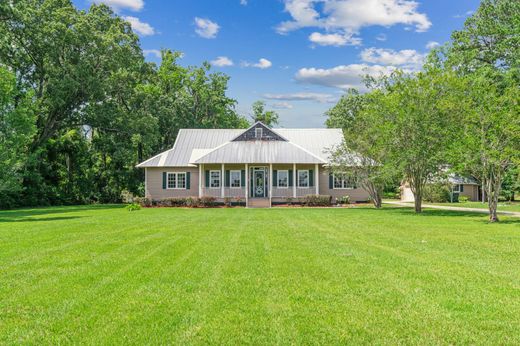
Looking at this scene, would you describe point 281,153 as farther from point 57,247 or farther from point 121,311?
point 121,311

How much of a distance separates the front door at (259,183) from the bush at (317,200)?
3.24 m

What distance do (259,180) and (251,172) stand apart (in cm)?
78

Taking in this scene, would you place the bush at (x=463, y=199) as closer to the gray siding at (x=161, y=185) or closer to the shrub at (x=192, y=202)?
the gray siding at (x=161, y=185)

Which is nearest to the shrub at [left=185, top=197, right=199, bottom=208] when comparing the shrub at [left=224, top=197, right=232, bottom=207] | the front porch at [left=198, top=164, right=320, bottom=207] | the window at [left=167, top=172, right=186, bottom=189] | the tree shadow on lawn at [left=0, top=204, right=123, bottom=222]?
the front porch at [left=198, top=164, right=320, bottom=207]

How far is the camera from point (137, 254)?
905 cm

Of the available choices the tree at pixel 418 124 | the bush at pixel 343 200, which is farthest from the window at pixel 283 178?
the tree at pixel 418 124

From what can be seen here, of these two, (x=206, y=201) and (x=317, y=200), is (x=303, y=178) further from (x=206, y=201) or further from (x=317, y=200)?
(x=206, y=201)

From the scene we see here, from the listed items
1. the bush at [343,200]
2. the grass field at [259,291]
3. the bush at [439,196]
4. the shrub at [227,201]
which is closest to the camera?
the grass field at [259,291]

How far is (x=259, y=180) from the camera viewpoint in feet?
101

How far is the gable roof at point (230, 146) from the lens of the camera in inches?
1188

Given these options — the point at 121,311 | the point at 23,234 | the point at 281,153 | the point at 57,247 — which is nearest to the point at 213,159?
the point at 281,153

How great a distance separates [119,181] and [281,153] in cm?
1472

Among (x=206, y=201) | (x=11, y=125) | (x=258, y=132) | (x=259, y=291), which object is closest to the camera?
(x=259, y=291)

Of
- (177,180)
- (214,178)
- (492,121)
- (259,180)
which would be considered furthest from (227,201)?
(492,121)
